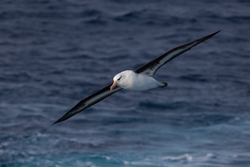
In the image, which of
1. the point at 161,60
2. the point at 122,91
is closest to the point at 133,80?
the point at 161,60

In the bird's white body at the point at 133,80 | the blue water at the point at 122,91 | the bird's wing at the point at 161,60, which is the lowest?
the blue water at the point at 122,91

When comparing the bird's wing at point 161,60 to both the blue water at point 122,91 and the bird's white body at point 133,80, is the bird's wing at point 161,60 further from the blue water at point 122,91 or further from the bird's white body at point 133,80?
the blue water at point 122,91

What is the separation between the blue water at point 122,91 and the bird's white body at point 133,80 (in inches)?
417

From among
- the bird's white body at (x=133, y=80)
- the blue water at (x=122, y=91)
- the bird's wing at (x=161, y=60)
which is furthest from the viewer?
the blue water at (x=122, y=91)

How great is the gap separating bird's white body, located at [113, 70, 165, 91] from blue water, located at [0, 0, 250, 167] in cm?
1059

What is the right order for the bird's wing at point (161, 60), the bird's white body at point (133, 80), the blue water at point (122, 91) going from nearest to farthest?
the bird's wing at point (161, 60)
the bird's white body at point (133, 80)
the blue water at point (122, 91)

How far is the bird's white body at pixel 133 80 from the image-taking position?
1167 centimetres

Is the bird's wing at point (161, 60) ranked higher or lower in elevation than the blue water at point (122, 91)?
higher

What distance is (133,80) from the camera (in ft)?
38.6

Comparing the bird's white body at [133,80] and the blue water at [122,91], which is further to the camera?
the blue water at [122,91]

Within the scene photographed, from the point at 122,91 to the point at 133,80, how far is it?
17.0 meters

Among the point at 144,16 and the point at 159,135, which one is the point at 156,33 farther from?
the point at 159,135

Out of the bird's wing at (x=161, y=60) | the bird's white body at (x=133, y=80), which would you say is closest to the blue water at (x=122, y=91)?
the bird's white body at (x=133, y=80)

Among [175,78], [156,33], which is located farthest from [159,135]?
[156,33]
